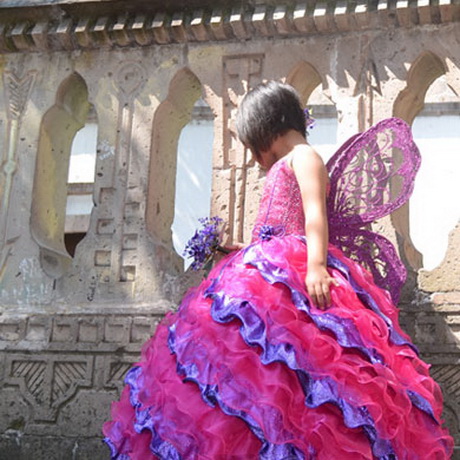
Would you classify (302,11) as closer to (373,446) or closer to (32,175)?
(32,175)

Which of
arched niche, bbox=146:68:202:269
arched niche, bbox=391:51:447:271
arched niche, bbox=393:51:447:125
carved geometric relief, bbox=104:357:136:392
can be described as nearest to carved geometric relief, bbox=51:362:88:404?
carved geometric relief, bbox=104:357:136:392

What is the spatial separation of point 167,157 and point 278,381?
7.91 feet

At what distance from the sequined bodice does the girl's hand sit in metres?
0.33

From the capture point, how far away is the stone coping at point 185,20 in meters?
4.65

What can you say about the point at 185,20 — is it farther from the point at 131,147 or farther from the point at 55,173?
the point at 55,173

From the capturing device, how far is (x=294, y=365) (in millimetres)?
2908

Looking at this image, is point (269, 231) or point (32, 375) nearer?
point (269, 231)

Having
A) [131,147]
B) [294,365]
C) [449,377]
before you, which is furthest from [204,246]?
[131,147]

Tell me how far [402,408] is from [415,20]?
→ 94.4 inches

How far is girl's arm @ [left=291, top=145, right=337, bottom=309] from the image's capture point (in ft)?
10.3

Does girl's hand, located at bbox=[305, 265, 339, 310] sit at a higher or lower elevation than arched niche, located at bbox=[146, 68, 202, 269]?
lower

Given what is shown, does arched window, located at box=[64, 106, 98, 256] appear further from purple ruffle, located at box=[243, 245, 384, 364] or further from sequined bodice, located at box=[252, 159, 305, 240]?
purple ruffle, located at box=[243, 245, 384, 364]

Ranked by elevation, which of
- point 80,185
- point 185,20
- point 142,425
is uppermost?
point 80,185

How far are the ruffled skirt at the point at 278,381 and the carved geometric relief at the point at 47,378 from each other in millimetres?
1382
